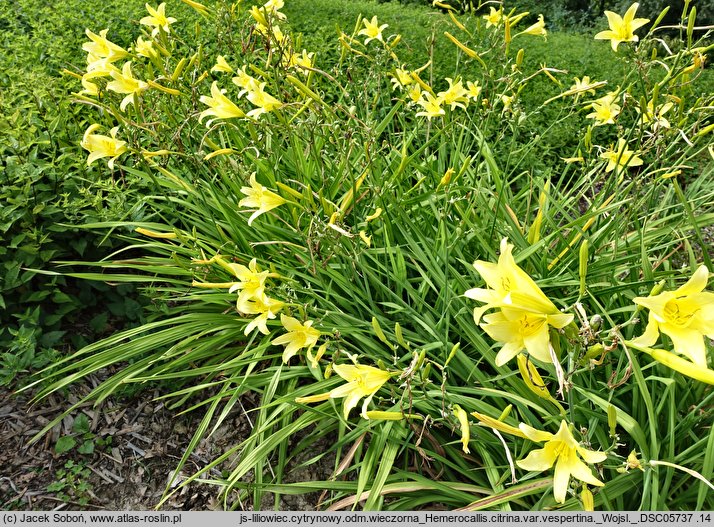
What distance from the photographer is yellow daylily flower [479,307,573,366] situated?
1.12 m

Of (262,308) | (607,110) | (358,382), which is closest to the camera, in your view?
(358,382)

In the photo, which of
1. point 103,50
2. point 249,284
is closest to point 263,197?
point 249,284

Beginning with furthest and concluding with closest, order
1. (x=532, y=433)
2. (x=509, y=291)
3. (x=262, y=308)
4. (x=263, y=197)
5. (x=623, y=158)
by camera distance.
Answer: (x=623, y=158) < (x=263, y=197) < (x=262, y=308) < (x=532, y=433) < (x=509, y=291)

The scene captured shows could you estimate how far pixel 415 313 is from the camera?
2.12m

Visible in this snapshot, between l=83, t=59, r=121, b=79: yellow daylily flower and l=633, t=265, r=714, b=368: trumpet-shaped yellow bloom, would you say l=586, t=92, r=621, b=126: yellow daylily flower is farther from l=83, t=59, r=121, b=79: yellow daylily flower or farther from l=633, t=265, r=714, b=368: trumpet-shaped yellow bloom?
l=83, t=59, r=121, b=79: yellow daylily flower

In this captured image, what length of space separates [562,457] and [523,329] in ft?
1.23

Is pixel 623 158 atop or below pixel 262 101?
below

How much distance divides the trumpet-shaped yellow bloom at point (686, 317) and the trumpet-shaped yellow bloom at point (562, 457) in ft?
0.93

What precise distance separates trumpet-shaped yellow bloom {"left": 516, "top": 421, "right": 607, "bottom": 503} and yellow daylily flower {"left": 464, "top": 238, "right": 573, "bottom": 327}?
11.5 inches

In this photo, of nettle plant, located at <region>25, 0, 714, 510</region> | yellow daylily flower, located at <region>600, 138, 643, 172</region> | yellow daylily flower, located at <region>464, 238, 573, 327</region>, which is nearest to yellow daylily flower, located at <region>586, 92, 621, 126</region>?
nettle plant, located at <region>25, 0, 714, 510</region>

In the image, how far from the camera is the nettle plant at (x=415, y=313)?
5.01 feet

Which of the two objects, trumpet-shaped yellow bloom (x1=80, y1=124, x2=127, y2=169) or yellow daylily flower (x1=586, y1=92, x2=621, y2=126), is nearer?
trumpet-shaped yellow bloom (x1=80, y1=124, x2=127, y2=169)

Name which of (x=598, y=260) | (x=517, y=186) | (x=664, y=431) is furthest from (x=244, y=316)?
(x=517, y=186)

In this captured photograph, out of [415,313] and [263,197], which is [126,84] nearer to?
[263,197]
